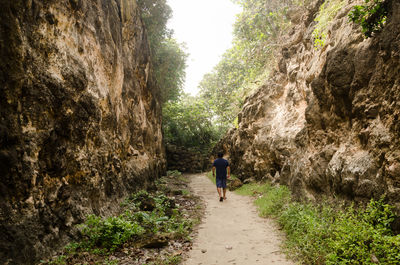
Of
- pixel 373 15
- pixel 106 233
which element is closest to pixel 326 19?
pixel 373 15

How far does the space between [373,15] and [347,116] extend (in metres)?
2.17

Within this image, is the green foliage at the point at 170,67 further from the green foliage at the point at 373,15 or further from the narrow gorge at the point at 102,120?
the green foliage at the point at 373,15

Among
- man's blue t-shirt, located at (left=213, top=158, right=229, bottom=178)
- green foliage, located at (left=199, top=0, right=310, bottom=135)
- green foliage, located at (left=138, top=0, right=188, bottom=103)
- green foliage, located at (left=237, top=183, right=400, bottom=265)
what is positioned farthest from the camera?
green foliage, located at (left=138, top=0, right=188, bottom=103)

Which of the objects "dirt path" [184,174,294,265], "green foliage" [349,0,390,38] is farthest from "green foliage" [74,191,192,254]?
"green foliage" [349,0,390,38]

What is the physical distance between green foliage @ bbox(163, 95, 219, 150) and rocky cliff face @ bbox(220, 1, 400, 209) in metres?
14.6

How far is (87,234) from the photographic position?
4.79m

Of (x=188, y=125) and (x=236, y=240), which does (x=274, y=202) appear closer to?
(x=236, y=240)

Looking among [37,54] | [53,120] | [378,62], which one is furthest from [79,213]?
[378,62]

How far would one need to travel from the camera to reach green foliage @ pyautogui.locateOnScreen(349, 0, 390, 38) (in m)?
4.19

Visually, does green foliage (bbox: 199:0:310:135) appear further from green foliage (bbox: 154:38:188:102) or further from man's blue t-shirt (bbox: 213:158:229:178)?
man's blue t-shirt (bbox: 213:158:229:178)

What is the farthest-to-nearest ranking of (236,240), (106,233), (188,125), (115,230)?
(188,125)
(236,240)
(115,230)
(106,233)

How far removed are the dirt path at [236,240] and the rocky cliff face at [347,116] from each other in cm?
174

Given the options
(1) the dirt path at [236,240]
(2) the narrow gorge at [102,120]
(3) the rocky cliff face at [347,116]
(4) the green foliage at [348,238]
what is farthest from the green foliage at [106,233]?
(3) the rocky cliff face at [347,116]

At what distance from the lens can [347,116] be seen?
5.52 m
